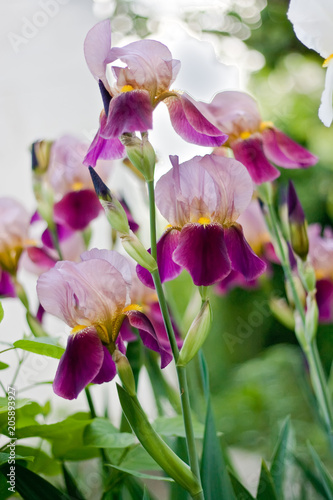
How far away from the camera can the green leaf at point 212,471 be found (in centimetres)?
35

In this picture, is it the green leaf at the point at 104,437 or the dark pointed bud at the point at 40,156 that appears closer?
the green leaf at the point at 104,437

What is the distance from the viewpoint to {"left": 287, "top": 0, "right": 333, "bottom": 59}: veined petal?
323 mm

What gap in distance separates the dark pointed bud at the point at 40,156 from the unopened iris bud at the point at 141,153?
0.68 ft

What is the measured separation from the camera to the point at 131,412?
29 centimetres

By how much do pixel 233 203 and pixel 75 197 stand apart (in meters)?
0.22

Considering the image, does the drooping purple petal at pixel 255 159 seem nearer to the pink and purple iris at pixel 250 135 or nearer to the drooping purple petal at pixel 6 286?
the pink and purple iris at pixel 250 135

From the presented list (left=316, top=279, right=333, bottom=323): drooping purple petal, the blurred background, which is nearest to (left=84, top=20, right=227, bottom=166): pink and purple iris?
(left=316, top=279, right=333, bottom=323): drooping purple petal

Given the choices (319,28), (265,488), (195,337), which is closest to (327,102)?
(319,28)

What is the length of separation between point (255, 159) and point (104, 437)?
0.79 feet

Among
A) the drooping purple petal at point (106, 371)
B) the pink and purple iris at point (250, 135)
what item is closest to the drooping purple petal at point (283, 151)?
the pink and purple iris at point (250, 135)

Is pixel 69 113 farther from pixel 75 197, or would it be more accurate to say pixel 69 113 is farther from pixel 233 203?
pixel 233 203

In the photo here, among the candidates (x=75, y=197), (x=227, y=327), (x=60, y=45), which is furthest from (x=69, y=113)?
(x=75, y=197)

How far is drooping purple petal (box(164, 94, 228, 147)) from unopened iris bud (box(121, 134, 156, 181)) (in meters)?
0.03

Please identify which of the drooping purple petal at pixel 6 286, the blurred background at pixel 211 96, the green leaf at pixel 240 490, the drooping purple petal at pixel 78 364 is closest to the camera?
the drooping purple petal at pixel 78 364
